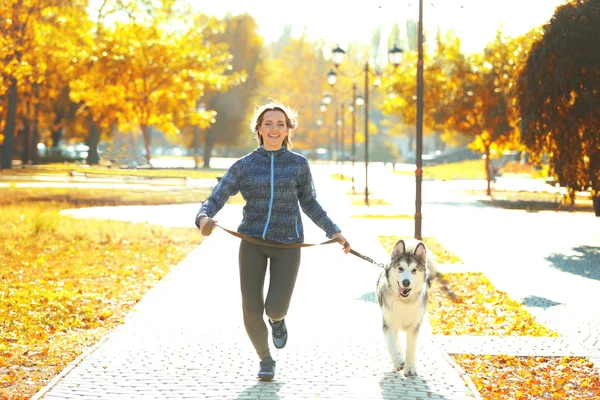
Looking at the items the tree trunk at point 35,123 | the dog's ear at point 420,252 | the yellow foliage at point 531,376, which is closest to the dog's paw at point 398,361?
the yellow foliage at point 531,376

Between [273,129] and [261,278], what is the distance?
1.03m

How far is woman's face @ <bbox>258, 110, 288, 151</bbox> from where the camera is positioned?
22.2 feet

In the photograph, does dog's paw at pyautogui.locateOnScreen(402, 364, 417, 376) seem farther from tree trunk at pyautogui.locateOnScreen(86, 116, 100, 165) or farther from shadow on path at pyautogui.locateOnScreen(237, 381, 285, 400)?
tree trunk at pyautogui.locateOnScreen(86, 116, 100, 165)

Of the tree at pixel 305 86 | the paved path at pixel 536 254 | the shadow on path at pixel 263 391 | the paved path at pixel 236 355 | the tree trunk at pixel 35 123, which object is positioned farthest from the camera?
the tree at pixel 305 86

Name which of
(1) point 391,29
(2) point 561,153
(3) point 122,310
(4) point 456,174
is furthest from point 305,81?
(3) point 122,310

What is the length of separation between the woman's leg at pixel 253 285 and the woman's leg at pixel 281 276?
0.07 m

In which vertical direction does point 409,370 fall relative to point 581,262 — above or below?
above

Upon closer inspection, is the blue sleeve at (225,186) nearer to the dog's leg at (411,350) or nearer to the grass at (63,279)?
the dog's leg at (411,350)

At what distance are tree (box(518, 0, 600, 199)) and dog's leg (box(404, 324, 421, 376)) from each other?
1282 centimetres

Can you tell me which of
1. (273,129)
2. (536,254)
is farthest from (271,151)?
(536,254)

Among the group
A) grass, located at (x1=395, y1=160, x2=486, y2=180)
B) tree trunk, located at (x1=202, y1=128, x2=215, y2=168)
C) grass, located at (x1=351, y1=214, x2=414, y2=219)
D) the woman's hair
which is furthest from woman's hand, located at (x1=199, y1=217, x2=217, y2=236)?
tree trunk, located at (x1=202, y1=128, x2=215, y2=168)

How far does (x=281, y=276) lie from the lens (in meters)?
6.81

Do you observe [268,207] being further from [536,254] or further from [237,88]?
[237,88]

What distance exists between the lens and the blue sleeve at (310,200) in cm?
688
